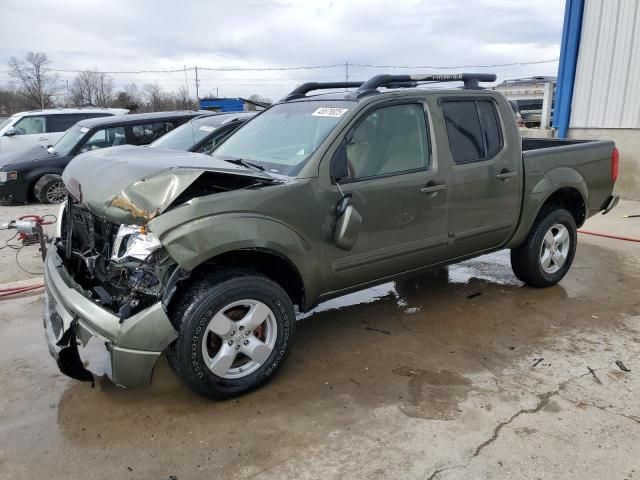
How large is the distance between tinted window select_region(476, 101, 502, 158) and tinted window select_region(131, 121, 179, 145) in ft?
24.0

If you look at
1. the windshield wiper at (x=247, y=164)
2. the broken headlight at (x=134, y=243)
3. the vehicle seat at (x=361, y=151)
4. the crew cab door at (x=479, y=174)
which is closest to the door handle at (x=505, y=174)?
the crew cab door at (x=479, y=174)

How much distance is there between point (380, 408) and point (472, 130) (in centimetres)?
234

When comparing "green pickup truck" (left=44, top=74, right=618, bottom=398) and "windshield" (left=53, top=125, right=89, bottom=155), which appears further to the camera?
"windshield" (left=53, top=125, right=89, bottom=155)

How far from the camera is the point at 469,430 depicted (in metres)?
2.83

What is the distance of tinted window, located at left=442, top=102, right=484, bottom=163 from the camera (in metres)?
4.02

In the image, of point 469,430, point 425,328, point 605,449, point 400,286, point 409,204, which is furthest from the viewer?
point 400,286

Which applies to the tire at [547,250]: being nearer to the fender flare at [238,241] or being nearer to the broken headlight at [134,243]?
the fender flare at [238,241]

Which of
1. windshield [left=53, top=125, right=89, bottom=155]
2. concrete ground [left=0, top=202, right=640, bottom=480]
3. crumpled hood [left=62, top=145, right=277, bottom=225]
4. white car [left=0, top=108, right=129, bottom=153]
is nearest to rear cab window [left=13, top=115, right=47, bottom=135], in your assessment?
white car [left=0, top=108, right=129, bottom=153]

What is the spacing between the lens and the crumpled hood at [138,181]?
2783 millimetres

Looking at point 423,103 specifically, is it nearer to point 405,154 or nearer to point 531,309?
point 405,154

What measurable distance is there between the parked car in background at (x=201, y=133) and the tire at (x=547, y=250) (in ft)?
12.7

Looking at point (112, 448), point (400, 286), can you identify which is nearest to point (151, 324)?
→ point (112, 448)

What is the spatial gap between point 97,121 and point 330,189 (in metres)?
8.65

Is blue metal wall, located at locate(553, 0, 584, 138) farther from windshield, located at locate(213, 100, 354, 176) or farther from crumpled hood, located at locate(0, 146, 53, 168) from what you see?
crumpled hood, located at locate(0, 146, 53, 168)
